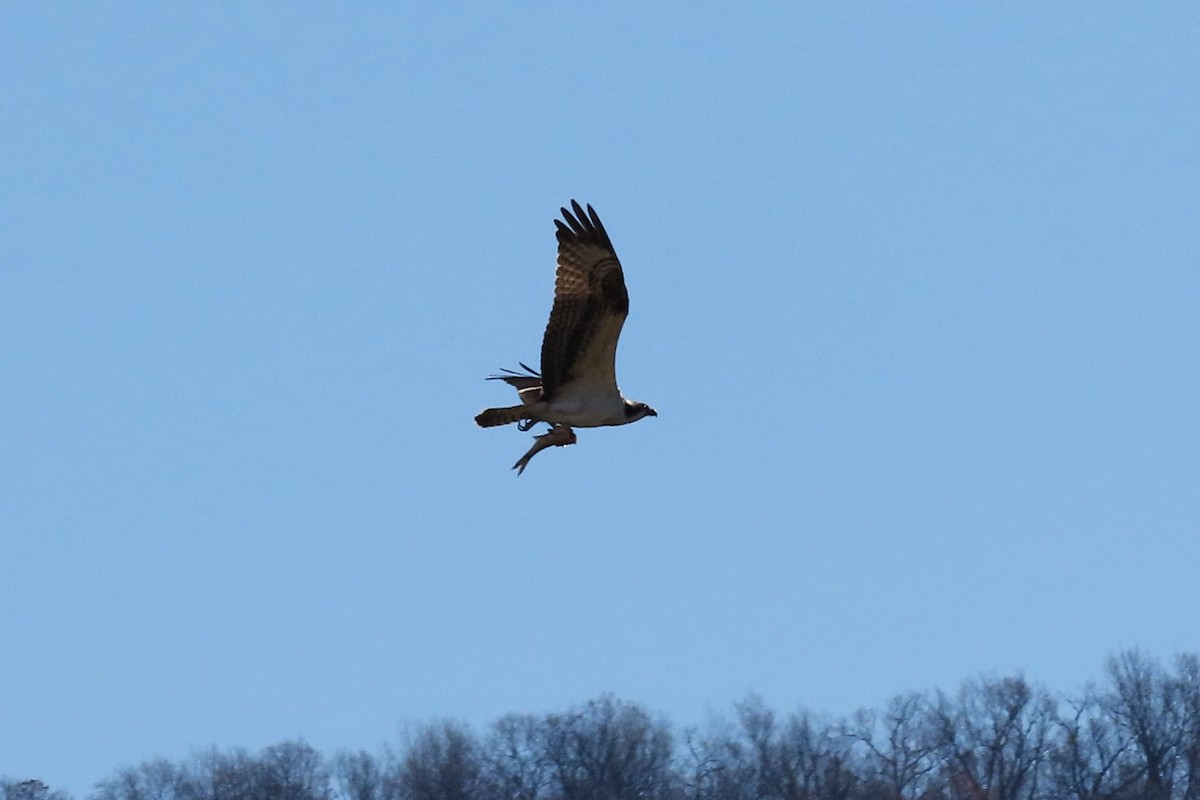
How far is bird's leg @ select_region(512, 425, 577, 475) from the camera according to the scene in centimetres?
2980

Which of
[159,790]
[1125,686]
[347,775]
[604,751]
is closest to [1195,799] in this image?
[1125,686]

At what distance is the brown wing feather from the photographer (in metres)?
28.6

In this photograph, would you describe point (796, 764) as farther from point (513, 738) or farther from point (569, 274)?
point (569, 274)

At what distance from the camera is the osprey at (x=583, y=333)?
2866 cm

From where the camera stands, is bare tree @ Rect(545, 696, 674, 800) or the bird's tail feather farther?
bare tree @ Rect(545, 696, 674, 800)

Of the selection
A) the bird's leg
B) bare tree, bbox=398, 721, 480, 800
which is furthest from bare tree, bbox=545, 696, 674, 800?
the bird's leg

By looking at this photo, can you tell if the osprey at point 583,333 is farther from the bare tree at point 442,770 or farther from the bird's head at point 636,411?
the bare tree at point 442,770

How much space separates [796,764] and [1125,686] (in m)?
8.70

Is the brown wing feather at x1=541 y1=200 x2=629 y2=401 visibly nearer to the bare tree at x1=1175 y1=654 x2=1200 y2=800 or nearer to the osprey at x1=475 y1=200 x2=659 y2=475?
the osprey at x1=475 y1=200 x2=659 y2=475

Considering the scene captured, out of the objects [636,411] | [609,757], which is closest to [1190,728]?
[609,757]

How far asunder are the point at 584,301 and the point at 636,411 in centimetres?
147

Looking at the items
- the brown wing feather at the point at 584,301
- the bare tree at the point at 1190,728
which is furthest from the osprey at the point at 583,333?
the bare tree at the point at 1190,728

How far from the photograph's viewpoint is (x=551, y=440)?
29.9 metres

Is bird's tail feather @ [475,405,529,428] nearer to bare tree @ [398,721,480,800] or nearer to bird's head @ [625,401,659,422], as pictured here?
bird's head @ [625,401,659,422]
